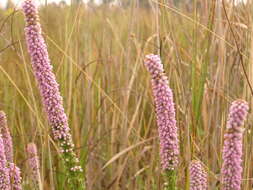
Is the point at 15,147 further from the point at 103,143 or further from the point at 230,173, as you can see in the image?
the point at 230,173

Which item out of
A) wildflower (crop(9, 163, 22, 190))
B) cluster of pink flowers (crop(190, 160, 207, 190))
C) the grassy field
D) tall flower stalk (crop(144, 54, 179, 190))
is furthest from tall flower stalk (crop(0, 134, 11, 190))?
cluster of pink flowers (crop(190, 160, 207, 190))

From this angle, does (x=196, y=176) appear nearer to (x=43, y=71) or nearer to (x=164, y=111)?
(x=164, y=111)

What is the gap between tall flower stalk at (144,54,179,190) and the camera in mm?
1272

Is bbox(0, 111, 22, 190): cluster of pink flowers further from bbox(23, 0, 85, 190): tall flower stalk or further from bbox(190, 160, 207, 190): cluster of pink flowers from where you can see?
bbox(190, 160, 207, 190): cluster of pink flowers

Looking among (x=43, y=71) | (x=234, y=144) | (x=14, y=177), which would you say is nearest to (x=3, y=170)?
(x=14, y=177)

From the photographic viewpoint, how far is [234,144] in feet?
3.62

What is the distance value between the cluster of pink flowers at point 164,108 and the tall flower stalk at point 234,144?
23 centimetres

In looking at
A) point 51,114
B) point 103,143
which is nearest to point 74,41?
point 103,143

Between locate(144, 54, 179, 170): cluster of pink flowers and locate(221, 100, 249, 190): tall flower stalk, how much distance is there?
229mm

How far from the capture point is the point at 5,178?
1.51 meters

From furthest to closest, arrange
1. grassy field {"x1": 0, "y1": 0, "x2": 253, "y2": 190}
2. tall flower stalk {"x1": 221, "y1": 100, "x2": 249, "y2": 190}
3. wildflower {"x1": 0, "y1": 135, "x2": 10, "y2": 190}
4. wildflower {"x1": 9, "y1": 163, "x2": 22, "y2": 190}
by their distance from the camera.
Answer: grassy field {"x1": 0, "y1": 0, "x2": 253, "y2": 190}
wildflower {"x1": 9, "y1": 163, "x2": 22, "y2": 190}
wildflower {"x1": 0, "y1": 135, "x2": 10, "y2": 190}
tall flower stalk {"x1": 221, "y1": 100, "x2": 249, "y2": 190}

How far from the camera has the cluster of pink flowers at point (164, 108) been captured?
1.27m

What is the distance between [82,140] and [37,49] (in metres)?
1.50

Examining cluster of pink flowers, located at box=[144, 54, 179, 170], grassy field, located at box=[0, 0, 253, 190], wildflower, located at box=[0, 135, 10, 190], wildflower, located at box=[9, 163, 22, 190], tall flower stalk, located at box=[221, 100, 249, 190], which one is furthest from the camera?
grassy field, located at box=[0, 0, 253, 190]
